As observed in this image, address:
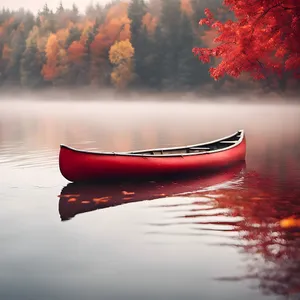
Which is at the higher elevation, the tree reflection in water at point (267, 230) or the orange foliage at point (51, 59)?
the tree reflection in water at point (267, 230)

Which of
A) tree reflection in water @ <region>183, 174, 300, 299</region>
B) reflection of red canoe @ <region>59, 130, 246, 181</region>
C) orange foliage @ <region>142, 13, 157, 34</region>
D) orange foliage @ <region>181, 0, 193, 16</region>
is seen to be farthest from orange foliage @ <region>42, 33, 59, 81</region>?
tree reflection in water @ <region>183, 174, 300, 299</region>

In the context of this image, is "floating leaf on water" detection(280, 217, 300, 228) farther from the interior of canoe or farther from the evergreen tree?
the evergreen tree

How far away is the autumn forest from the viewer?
72.2m

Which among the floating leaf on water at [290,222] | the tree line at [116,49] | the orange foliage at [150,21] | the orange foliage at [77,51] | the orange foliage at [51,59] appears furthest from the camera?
the orange foliage at [51,59]

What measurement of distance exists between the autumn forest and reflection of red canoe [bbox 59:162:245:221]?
45761 mm

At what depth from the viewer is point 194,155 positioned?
14.5 m

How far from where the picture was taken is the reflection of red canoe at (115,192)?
1123cm

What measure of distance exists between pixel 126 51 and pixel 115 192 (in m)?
66.8

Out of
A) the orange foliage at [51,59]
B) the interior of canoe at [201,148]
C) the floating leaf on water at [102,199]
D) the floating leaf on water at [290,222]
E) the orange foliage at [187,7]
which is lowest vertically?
the orange foliage at [51,59]

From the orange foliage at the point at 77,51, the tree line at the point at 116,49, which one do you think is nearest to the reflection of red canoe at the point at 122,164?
the tree line at the point at 116,49

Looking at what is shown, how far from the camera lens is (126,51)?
77625mm

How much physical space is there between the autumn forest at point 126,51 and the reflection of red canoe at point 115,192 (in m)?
45.8

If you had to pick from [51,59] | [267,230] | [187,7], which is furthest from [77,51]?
[267,230]

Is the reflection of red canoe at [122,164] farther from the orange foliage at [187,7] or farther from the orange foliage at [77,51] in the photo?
the orange foliage at [77,51]
